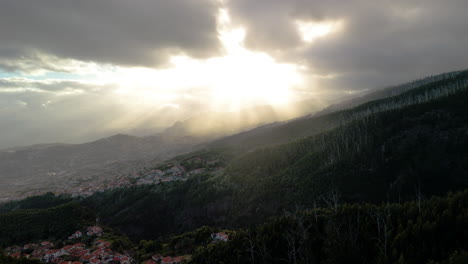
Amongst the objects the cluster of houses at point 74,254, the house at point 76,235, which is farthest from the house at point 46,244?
the house at point 76,235

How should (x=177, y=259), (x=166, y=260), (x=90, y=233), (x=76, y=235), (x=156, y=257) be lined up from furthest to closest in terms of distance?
(x=90, y=233) < (x=76, y=235) < (x=156, y=257) < (x=177, y=259) < (x=166, y=260)

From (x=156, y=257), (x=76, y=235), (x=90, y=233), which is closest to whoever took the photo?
(x=156, y=257)

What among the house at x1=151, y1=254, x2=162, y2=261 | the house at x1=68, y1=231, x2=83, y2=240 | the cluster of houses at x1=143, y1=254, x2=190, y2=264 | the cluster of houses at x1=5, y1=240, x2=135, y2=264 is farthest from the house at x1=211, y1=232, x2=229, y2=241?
the house at x1=68, y1=231, x2=83, y2=240

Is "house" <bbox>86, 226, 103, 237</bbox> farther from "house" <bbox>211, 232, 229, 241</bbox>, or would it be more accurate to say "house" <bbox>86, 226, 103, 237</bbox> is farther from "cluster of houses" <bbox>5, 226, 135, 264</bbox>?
"house" <bbox>211, 232, 229, 241</bbox>

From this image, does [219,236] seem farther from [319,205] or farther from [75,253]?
[319,205]

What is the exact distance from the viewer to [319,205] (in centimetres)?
9956

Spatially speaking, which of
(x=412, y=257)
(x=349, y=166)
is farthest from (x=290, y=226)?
(x=349, y=166)

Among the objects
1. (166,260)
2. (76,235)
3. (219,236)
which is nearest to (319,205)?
(219,236)

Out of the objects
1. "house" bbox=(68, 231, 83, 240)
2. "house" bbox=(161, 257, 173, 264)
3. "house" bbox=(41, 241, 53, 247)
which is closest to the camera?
"house" bbox=(161, 257, 173, 264)

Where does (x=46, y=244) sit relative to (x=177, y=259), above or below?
above

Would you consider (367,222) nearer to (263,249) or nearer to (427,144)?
(263,249)

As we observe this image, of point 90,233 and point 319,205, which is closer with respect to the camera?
point 90,233

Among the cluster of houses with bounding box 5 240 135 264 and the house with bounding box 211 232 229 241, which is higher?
the cluster of houses with bounding box 5 240 135 264

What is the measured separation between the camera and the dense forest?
41.6 metres
